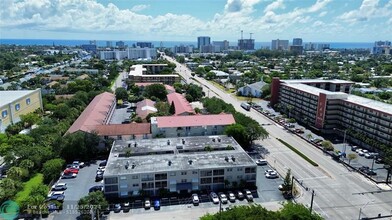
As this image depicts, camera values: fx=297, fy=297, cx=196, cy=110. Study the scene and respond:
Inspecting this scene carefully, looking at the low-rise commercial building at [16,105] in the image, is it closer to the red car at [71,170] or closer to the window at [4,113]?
the window at [4,113]

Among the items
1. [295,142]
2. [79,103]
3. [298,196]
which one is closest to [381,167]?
[295,142]

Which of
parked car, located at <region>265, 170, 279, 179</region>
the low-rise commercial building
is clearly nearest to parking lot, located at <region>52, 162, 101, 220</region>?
parked car, located at <region>265, 170, 279, 179</region>

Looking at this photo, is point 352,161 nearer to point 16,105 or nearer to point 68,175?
point 68,175

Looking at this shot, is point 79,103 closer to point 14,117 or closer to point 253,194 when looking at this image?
point 14,117

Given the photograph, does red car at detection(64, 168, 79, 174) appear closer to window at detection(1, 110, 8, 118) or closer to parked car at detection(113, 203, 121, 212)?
parked car at detection(113, 203, 121, 212)

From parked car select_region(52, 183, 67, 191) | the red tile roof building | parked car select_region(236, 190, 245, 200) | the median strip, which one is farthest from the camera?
the red tile roof building

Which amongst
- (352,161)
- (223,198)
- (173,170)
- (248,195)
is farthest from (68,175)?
(352,161)
